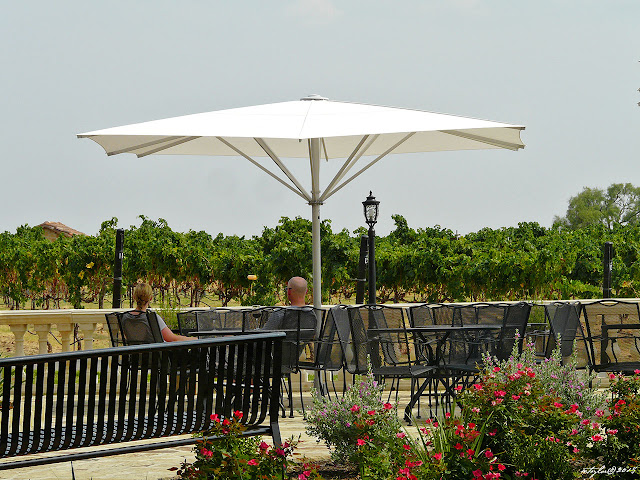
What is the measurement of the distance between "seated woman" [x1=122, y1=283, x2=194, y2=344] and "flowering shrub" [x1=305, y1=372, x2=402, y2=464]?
187 centimetres

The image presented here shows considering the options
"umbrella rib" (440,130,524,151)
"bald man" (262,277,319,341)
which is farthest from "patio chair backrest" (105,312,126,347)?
"umbrella rib" (440,130,524,151)

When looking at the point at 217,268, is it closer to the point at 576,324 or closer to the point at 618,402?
the point at 576,324

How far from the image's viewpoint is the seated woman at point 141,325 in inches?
240

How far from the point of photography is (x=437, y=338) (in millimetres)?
6547

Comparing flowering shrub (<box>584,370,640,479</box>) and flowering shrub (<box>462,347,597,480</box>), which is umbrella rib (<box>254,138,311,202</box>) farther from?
flowering shrub (<box>584,370,640,479</box>)

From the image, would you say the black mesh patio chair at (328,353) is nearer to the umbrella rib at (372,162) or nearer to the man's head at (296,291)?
the man's head at (296,291)

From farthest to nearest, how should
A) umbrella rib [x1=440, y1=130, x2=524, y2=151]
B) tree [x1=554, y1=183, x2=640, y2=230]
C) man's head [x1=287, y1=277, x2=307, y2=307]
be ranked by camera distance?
tree [x1=554, y1=183, x2=640, y2=230], umbrella rib [x1=440, y1=130, x2=524, y2=151], man's head [x1=287, y1=277, x2=307, y2=307]

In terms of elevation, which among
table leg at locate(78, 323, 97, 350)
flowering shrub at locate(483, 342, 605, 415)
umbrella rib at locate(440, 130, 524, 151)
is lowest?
flowering shrub at locate(483, 342, 605, 415)

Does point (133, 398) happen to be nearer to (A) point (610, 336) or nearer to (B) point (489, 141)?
(B) point (489, 141)

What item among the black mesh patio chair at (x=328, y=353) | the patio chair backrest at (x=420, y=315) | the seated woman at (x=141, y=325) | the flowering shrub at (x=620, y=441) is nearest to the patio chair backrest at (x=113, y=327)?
the seated woman at (x=141, y=325)

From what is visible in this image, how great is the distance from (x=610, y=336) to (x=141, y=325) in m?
5.35

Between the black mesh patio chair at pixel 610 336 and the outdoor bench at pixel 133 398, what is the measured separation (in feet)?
11.5

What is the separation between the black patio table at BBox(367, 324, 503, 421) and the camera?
6086mm

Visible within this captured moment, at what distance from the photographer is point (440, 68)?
30.8 ft
